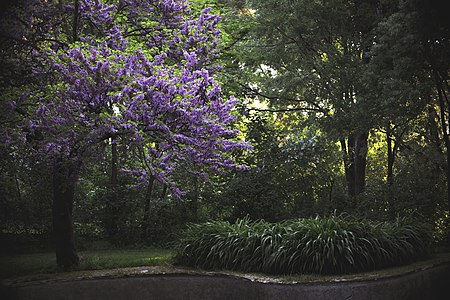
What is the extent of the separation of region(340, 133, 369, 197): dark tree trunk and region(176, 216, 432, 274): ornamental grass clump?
3190 mm

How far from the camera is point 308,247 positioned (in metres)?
5.01

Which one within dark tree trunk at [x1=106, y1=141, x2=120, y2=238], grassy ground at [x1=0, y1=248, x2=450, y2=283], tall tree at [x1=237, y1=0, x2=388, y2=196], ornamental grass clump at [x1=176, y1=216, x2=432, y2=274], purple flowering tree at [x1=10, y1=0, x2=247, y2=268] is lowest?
grassy ground at [x1=0, y1=248, x2=450, y2=283]

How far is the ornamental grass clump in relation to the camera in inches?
193

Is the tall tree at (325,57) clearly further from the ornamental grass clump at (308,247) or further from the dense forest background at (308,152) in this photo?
the ornamental grass clump at (308,247)

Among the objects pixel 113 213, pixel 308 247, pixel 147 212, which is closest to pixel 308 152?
pixel 147 212

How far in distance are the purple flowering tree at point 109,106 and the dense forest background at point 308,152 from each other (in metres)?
1.43

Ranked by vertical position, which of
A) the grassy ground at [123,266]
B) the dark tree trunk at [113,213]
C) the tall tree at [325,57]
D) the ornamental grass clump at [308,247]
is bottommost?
the grassy ground at [123,266]

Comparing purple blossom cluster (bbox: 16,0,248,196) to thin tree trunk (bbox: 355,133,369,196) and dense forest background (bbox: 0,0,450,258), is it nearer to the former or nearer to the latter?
dense forest background (bbox: 0,0,450,258)

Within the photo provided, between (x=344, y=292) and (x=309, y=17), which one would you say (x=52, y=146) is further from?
(x=309, y=17)

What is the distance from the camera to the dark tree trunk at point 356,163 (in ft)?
28.9

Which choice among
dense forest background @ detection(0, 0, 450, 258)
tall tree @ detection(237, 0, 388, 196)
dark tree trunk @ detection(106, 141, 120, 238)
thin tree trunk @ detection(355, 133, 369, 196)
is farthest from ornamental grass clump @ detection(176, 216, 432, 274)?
dark tree trunk @ detection(106, 141, 120, 238)

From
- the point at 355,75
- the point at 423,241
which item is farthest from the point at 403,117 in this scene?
the point at 423,241

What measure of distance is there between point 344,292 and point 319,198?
5.28m

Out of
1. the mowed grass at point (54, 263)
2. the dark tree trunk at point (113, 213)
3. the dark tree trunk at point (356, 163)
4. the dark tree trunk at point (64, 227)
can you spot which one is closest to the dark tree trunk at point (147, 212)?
the dark tree trunk at point (113, 213)
